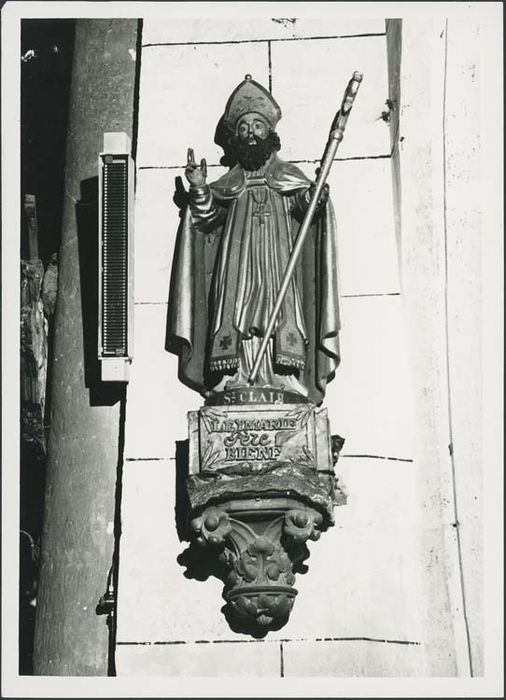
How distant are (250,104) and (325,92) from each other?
66 centimetres

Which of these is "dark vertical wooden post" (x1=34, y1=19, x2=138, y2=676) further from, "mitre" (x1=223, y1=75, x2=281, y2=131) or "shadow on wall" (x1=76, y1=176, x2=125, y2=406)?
"mitre" (x1=223, y1=75, x2=281, y2=131)

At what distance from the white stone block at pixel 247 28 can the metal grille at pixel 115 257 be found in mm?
1094

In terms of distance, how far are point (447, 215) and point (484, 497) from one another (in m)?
1.88

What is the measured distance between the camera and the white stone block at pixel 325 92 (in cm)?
1048

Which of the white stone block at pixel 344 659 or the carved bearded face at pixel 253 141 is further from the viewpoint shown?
the carved bearded face at pixel 253 141

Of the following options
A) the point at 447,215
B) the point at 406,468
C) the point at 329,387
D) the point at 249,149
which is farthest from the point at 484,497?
the point at 249,149

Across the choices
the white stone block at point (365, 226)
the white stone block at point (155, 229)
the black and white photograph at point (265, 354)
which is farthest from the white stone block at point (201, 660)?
the white stone block at point (365, 226)

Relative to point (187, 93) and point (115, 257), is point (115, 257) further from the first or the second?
point (187, 93)

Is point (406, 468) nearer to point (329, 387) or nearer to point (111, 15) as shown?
point (329, 387)

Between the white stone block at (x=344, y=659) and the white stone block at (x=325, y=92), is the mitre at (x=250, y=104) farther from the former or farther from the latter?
the white stone block at (x=344, y=659)

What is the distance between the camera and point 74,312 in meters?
10.5

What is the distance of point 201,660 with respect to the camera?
31.1 feet

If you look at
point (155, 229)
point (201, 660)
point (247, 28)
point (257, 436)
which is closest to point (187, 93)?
point (247, 28)

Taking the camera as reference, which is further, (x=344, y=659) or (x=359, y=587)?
(x=359, y=587)
